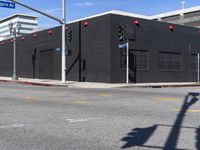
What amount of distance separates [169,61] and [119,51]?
7388mm

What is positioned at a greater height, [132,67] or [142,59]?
[142,59]

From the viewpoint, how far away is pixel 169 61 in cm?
3947

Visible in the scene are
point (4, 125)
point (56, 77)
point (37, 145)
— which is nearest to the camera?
point (37, 145)

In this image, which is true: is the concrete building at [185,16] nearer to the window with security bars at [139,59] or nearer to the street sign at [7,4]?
the window with security bars at [139,59]

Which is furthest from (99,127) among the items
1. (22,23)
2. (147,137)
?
(22,23)

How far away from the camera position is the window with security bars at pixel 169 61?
38656mm

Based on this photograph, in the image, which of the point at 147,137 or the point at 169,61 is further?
the point at 169,61

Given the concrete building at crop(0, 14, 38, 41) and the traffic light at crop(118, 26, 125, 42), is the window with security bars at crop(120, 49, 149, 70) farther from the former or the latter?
the concrete building at crop(0, 14, 38, 41)

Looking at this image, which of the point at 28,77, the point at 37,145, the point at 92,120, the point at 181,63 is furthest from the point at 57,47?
the point at 37,145

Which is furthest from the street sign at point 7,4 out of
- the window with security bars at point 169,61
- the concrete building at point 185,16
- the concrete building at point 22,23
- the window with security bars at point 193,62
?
the concrete building at point 22,23

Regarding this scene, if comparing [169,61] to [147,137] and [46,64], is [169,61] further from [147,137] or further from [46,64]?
[147,137]

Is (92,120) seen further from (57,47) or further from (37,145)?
(57,47)

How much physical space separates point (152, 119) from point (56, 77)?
30.9 metres

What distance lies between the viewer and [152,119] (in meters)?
11.2
